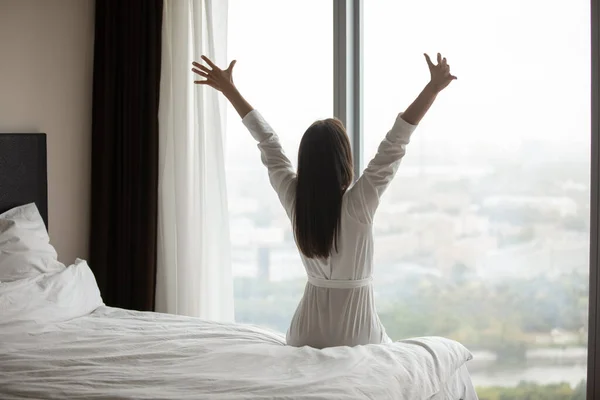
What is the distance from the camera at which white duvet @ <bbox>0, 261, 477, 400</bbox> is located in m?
2.12

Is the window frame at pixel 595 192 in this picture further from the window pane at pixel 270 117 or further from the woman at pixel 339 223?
the window pane at pixel 270 117

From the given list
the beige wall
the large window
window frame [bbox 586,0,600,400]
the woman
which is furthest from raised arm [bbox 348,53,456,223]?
the beige wall

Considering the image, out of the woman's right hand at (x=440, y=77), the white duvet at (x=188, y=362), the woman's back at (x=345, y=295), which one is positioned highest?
the woman's right hand at (x=440, y=77)

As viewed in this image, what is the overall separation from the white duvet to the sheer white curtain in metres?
0.77

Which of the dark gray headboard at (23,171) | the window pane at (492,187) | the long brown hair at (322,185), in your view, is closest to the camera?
the long brown hair at (322,185)

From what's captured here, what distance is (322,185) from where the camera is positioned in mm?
2469

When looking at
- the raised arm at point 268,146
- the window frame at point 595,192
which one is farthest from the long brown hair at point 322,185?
the window frame at point 595,192

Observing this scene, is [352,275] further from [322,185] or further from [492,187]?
[492,187]

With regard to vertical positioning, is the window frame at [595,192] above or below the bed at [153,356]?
above

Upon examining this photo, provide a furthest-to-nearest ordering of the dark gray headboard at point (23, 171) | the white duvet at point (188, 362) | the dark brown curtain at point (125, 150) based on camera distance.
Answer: the dark brown curtain at point (125, 150), the dark gray headboard at point (23, 171), the white duvet at point (188, 362)

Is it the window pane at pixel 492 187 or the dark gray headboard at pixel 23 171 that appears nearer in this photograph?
the window pane at pixel 492 187

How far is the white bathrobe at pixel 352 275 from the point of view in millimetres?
2469

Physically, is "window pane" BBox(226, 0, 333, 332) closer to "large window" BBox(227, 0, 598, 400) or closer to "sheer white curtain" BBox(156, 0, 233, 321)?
"large window" BBox(227, 0, 598, 400)

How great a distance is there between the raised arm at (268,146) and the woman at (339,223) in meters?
0.06
